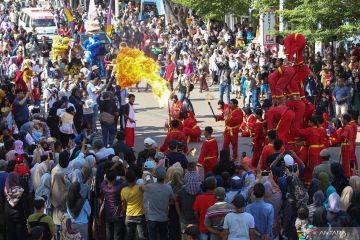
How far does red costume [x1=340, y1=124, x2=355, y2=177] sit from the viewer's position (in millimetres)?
19703

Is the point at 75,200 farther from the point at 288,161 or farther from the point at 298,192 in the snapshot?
the point at 288,161

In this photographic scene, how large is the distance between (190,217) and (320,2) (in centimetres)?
1564

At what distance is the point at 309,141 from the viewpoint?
1895 centimetres

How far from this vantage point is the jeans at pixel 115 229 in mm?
15281

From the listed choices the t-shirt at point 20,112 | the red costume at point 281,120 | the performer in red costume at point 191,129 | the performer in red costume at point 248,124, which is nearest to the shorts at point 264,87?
the performer in red costume at point 248,124

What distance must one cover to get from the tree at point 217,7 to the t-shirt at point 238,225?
27.8m

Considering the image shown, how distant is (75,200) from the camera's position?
14.8 meters

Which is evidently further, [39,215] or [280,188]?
[280,188]

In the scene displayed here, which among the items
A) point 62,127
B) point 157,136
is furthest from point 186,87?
point 62,127

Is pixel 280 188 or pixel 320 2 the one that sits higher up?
pixel 320 2

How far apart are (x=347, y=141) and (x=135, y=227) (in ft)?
19.8

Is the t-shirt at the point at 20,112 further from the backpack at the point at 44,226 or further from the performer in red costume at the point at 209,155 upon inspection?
the backpack at the point at 44,226

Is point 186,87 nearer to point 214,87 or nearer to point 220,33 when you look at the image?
point 214,87

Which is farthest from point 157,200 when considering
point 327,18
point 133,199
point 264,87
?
point 327,18
